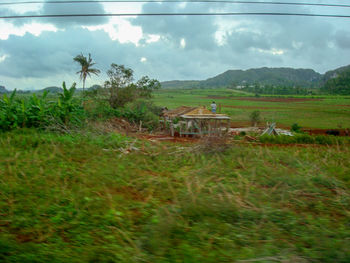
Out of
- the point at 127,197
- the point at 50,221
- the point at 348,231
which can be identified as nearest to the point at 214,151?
the point at 127,197

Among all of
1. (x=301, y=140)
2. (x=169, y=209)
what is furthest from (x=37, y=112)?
(x=301, y=140)

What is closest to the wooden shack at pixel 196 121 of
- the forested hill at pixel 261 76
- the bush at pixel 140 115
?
the bush at pixel 140 115

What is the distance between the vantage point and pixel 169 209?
4188 mm

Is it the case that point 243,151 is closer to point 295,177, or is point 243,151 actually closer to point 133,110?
point 295,177

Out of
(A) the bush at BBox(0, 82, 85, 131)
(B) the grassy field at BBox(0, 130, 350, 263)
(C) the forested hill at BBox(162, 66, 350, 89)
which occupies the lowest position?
(B) the grassy field at BBox(0, 130, 350, 263)

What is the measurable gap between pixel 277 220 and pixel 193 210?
1.21 metres

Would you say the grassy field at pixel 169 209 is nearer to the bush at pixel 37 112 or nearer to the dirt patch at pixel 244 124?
the bush at pixel 37 112

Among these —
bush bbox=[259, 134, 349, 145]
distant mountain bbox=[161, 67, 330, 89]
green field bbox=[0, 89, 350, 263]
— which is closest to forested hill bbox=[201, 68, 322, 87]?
distant mountain bbox=[161, 67, 330, 89]

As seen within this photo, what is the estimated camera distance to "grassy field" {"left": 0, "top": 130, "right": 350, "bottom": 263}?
3.12m

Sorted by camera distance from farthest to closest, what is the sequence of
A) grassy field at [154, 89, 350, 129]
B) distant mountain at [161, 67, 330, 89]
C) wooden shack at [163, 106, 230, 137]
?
distant mountain at [161, 67, 330, 89]
grassy field at [154, 89, 350, 129]
wooden shack at [163, 106, 230, 137]

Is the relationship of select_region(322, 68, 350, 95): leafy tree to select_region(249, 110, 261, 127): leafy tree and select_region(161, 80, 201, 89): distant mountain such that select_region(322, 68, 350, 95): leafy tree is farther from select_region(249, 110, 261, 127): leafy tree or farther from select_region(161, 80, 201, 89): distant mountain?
select_region(161, 80, 201, 89): distant mountain

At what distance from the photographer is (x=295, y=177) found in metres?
5.45

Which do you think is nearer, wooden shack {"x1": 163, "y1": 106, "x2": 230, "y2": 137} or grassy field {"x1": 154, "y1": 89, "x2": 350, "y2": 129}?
wooden shack {"x1": 163, "y1": 106, "x2": 230, "y2": 137}

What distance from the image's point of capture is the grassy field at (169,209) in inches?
123
